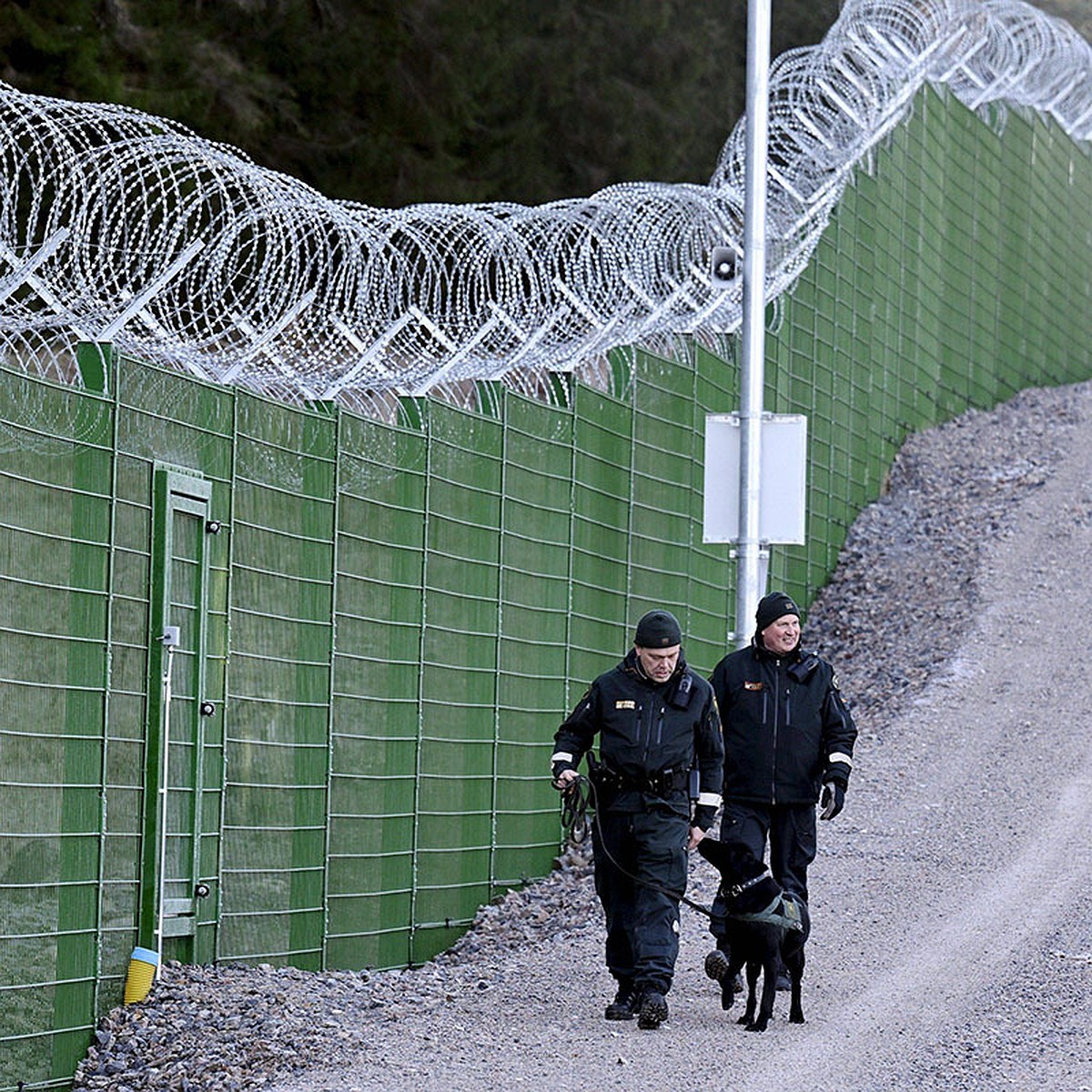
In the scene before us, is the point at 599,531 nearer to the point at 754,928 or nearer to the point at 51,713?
the point at 754,928

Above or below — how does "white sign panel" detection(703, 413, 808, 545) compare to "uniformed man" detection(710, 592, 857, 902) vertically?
above

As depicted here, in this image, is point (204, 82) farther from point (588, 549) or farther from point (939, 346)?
point (588, 549)

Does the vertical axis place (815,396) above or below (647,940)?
above

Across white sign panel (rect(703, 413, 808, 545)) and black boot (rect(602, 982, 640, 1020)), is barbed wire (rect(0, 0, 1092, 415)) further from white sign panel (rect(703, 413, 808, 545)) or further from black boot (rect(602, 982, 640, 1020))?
black boot (rect(602, 982, 640, 1020))

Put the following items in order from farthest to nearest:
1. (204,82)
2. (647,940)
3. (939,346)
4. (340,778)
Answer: (204,82)
(939,346)
(340,778)
(647,940)

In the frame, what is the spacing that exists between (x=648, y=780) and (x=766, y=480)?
14.6ft

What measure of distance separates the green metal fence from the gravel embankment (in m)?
0.37

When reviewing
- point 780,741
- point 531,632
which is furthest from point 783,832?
point 531,632

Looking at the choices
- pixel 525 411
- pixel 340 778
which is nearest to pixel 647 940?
pixel 340 778

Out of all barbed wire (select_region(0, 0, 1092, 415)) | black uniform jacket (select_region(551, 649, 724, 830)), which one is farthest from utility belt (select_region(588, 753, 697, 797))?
barbed wire (select_region(0, 0, 1092, 415))

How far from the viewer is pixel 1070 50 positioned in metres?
24.4

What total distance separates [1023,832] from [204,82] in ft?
48.7

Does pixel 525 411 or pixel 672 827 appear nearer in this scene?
pixel 672 827

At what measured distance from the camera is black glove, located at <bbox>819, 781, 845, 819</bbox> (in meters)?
8.91
